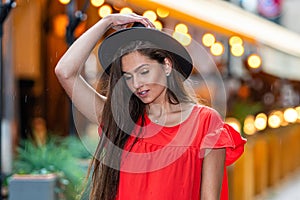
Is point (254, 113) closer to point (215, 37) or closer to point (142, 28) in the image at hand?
point (215, 37)

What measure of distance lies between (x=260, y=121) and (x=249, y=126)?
1.84 feet

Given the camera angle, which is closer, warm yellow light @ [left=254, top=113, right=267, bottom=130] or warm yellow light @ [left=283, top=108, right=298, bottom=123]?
warm yellow light @ [left=254, top=113, right=267, bottom=130]

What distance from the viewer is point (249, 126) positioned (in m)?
6.65

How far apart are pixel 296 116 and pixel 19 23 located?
3319 millimetres

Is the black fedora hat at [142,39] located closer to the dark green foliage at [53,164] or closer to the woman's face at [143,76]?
the woman's face at [143,76]

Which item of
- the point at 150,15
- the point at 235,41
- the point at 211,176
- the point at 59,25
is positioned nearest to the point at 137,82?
the point at 211,176

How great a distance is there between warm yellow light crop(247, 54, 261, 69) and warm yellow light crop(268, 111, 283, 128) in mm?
564

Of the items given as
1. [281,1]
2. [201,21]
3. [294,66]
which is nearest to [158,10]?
[201,21]

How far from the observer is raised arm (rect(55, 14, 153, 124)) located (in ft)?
6.88

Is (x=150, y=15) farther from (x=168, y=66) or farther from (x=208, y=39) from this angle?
(x=168, y=66)

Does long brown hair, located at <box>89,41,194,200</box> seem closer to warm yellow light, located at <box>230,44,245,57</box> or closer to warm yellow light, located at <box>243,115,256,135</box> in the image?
warm yellow light, located at <box>243,115,256,135</box>

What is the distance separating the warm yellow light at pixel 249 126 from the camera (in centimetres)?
646

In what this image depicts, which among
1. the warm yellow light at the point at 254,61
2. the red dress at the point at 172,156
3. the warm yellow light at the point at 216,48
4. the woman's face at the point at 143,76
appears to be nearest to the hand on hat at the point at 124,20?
the woman's face at the point at 143,76

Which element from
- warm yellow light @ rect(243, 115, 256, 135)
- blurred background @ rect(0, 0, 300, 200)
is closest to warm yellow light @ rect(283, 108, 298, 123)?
blurred background @ rect(0, 0, 300, 200)
